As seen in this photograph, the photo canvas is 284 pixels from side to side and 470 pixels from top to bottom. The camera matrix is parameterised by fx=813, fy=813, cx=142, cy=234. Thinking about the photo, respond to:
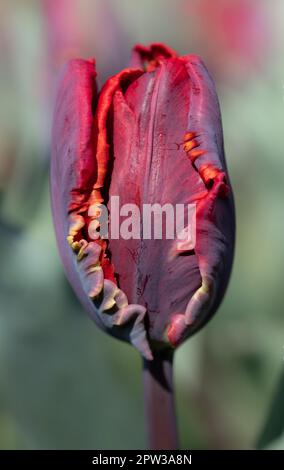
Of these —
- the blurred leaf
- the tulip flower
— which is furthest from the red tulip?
the blurred leaf

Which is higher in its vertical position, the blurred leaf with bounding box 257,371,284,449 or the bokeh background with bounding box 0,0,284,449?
the bokeh background with bounding box 0,0,284,449

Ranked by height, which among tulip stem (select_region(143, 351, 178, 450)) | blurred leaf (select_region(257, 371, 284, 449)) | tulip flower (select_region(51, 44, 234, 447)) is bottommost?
blurred leaf (select_region(257, 371, 284, 449))

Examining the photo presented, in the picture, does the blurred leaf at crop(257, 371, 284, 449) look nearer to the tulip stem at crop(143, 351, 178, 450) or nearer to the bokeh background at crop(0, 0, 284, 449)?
the bokeh background at crop(0, 0, 284, 449)

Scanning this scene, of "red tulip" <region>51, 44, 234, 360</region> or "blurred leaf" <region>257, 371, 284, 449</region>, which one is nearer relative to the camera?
"red tulip" <region>51, 44, 234, 360</region>

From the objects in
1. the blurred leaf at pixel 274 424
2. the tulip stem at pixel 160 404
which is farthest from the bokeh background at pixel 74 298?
the tulip stem at pixel 160 404

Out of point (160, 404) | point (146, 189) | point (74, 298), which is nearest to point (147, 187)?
point (146, 189)

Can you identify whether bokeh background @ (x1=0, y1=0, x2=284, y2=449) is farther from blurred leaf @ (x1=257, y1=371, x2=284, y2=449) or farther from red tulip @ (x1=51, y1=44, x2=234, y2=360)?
red tulip @ (x1=51, y1=44, x2=234, y2=360)

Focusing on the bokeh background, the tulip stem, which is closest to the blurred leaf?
the bokeh background
